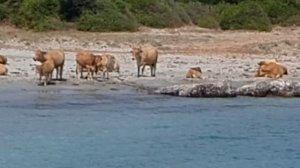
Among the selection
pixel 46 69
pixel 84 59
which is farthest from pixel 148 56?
pixel 46 69

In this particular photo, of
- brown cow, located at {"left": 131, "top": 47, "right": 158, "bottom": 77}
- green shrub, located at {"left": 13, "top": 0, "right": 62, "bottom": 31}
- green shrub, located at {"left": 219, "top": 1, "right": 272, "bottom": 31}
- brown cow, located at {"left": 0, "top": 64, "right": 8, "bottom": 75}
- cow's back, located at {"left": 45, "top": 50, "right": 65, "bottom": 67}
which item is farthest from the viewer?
green shrub, located at {"left": 219, "top": 1, "right": 272, "bottom": 31}

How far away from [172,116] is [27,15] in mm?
19656

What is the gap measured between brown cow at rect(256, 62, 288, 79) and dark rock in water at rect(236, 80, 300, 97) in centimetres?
258

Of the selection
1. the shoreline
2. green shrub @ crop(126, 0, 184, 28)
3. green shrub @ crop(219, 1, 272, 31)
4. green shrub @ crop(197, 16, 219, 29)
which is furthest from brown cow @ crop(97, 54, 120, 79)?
green shrub @ crop(197, 16, 219, 29)

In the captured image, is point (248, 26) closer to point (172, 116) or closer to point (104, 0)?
point (104, 0)

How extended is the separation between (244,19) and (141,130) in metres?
24.7

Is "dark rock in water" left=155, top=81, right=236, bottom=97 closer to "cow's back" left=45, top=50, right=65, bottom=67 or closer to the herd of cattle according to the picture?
the herd of cattle

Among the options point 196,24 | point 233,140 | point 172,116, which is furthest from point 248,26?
point 233,140

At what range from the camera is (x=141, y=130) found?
1802 cm

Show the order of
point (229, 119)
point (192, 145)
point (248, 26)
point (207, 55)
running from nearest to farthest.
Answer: point (192, 145) → point (229, 119) → point (207, 55) → point (248, 26)

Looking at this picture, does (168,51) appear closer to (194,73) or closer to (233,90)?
(194,73)

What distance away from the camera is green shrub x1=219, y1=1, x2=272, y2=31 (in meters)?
41.8

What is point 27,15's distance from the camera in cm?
3884

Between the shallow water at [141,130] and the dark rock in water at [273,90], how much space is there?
33 centimetres
